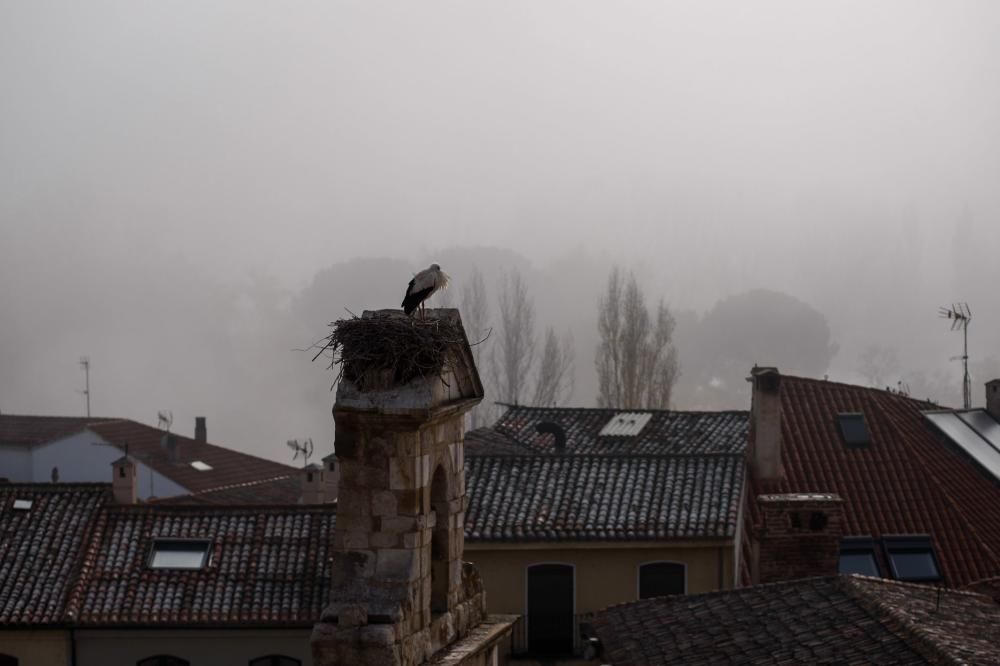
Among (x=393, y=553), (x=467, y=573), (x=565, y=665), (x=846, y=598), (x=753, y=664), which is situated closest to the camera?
(x=393, y=553)

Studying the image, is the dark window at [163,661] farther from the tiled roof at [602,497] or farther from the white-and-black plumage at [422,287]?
the white-and-black plumage at [422,287]

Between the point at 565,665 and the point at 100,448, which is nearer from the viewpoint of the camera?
the point at 565,665

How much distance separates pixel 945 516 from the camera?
22.0 metres

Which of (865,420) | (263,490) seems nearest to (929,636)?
(865,420)

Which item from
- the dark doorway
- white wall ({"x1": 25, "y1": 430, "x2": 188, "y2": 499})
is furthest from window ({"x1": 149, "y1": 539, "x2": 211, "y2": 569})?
white wall ({"x1": 25, "y1": 430, "x2": 188, "y2": 499})

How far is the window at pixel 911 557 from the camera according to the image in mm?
20656

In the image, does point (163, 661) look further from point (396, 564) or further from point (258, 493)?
point (258, 493)

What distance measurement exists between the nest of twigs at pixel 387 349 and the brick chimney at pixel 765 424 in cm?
1409

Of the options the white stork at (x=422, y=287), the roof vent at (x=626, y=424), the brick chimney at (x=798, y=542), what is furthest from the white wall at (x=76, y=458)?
the white stork at (x=422, y=287)

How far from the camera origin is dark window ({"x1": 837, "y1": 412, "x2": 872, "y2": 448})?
24422 millimetres

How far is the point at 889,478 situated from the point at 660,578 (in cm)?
460

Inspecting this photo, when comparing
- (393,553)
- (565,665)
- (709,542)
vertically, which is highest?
(393,553)

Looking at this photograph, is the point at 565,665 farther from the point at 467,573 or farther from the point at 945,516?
the point at 467,573

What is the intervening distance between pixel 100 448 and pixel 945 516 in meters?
23.7
